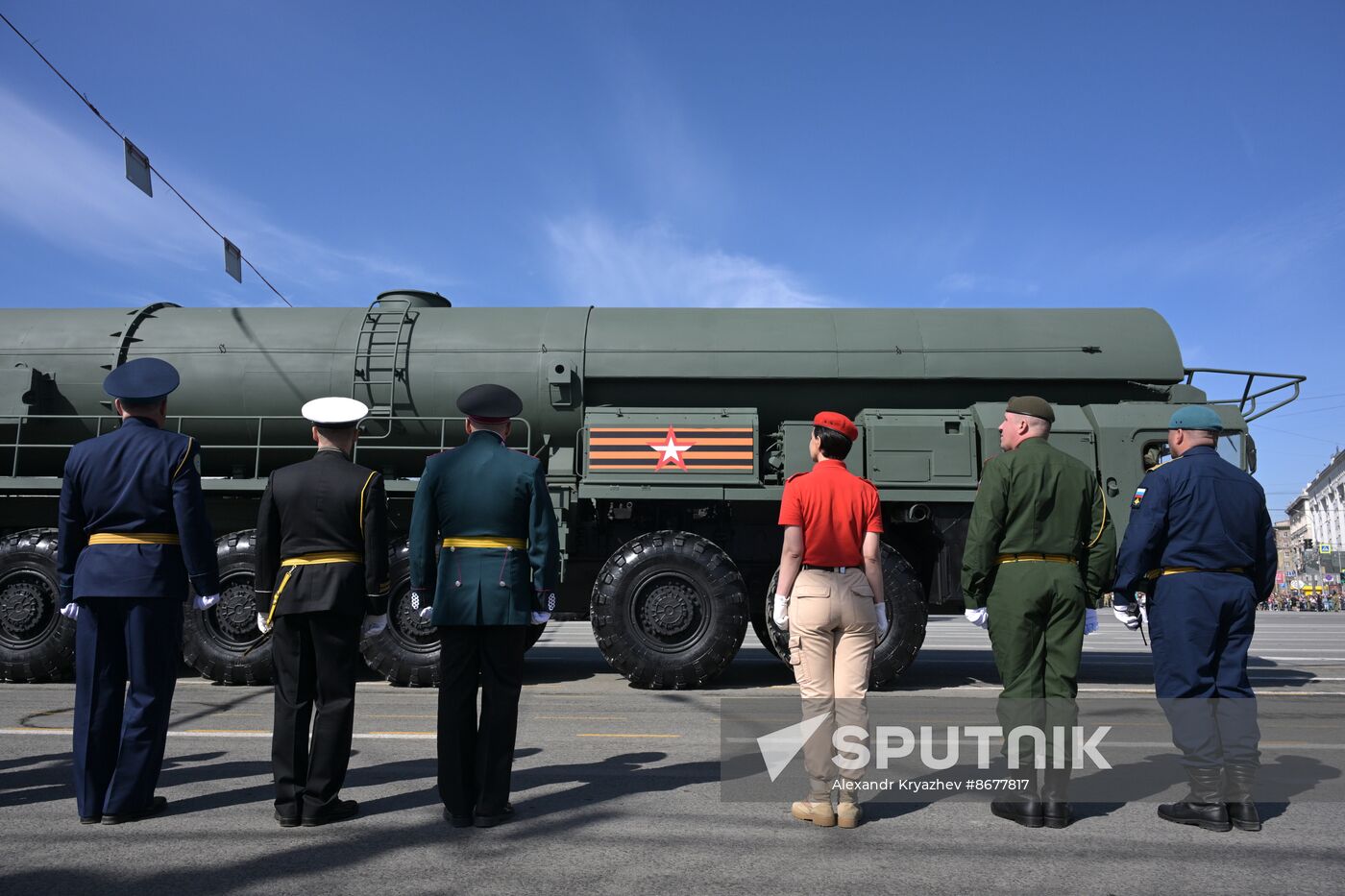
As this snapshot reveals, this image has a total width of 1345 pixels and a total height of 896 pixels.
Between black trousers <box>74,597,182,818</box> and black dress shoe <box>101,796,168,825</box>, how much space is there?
0.02 metres

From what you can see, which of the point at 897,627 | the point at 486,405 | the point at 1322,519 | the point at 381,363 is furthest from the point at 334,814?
the point at 1322,519

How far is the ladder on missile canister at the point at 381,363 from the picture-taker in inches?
356

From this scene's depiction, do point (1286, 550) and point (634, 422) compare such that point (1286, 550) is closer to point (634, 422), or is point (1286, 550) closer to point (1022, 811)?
point (634, 422)

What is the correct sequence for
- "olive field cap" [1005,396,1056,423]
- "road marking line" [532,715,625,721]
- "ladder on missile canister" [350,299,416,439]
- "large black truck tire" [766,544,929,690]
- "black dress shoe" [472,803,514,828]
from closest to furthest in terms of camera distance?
1. "black dress shoe" [472,803,514,828]
2. "olive field cap" [1005,396,1056,423]
3. "road marking line" [532,715,625,721]
4. "large black truck tire" [766,544,929,690]
5. "ladder on missile canister" [350,299,416,439]

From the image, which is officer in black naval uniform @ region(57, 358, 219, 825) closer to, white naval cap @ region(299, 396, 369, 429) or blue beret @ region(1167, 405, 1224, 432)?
white naval cap @ region(299, 396, 369, 429)

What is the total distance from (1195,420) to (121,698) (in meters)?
4.96

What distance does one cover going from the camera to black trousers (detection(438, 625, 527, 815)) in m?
3.74

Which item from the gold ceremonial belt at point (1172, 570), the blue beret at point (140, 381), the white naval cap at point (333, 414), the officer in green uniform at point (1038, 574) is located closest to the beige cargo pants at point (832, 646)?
the officer in green uniform at point (1038, 574)

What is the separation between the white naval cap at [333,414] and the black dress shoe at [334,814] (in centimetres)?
162

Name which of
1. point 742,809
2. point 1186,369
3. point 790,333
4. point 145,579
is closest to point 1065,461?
point 742,809

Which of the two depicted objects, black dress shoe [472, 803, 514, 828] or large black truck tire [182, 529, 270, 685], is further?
large black truck tire [182, 529, 270, 685]

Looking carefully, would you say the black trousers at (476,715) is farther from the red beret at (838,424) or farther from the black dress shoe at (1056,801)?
→ the black dress shoe at (1056,801)

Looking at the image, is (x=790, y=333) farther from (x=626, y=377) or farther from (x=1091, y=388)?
(x=1091, y=388)

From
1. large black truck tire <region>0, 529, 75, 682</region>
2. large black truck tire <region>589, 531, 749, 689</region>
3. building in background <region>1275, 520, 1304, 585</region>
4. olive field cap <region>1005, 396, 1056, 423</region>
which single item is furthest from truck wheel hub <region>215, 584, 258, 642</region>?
building in background <region>1275, 520, 1304, 585</region>
